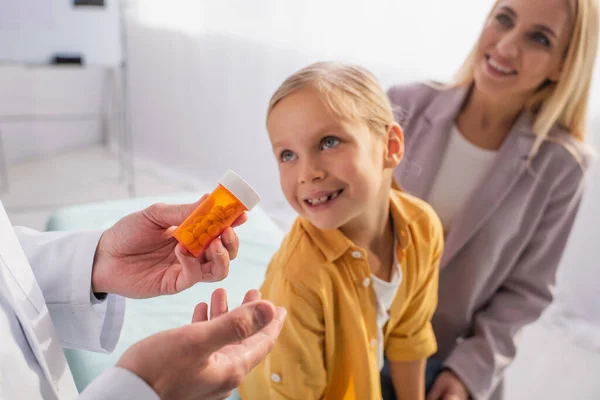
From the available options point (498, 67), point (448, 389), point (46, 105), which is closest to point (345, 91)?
point (498, 67)

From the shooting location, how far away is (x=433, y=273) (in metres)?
0.98

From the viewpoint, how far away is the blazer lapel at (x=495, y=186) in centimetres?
113

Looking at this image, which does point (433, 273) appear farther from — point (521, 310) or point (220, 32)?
point (220, 32)

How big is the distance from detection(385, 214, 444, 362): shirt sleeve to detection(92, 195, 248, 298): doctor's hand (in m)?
0.38

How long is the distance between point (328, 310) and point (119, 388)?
36 cm

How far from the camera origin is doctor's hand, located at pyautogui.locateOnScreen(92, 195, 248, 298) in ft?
2.35

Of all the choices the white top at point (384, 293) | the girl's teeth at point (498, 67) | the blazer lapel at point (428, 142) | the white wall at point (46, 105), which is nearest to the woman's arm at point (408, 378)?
the white top at point (384, 293)

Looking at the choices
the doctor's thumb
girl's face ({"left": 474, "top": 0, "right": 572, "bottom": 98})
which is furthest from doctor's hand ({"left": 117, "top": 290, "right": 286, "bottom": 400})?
girl's face ({"left": 474, "top": 0, "right": 572, "bottom": 98})

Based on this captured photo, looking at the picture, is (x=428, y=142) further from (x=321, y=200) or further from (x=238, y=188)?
(x=238, y=188)

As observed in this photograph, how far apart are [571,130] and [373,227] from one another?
57 centimetres

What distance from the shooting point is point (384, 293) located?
2.88 feet

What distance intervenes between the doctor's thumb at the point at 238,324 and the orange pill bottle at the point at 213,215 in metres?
0.13

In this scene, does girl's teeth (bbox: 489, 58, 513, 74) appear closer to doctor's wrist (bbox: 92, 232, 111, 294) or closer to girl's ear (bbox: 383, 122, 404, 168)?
girl's ear (bbox: 383, 122, 404, 168)

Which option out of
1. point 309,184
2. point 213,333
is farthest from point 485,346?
point 213,333
